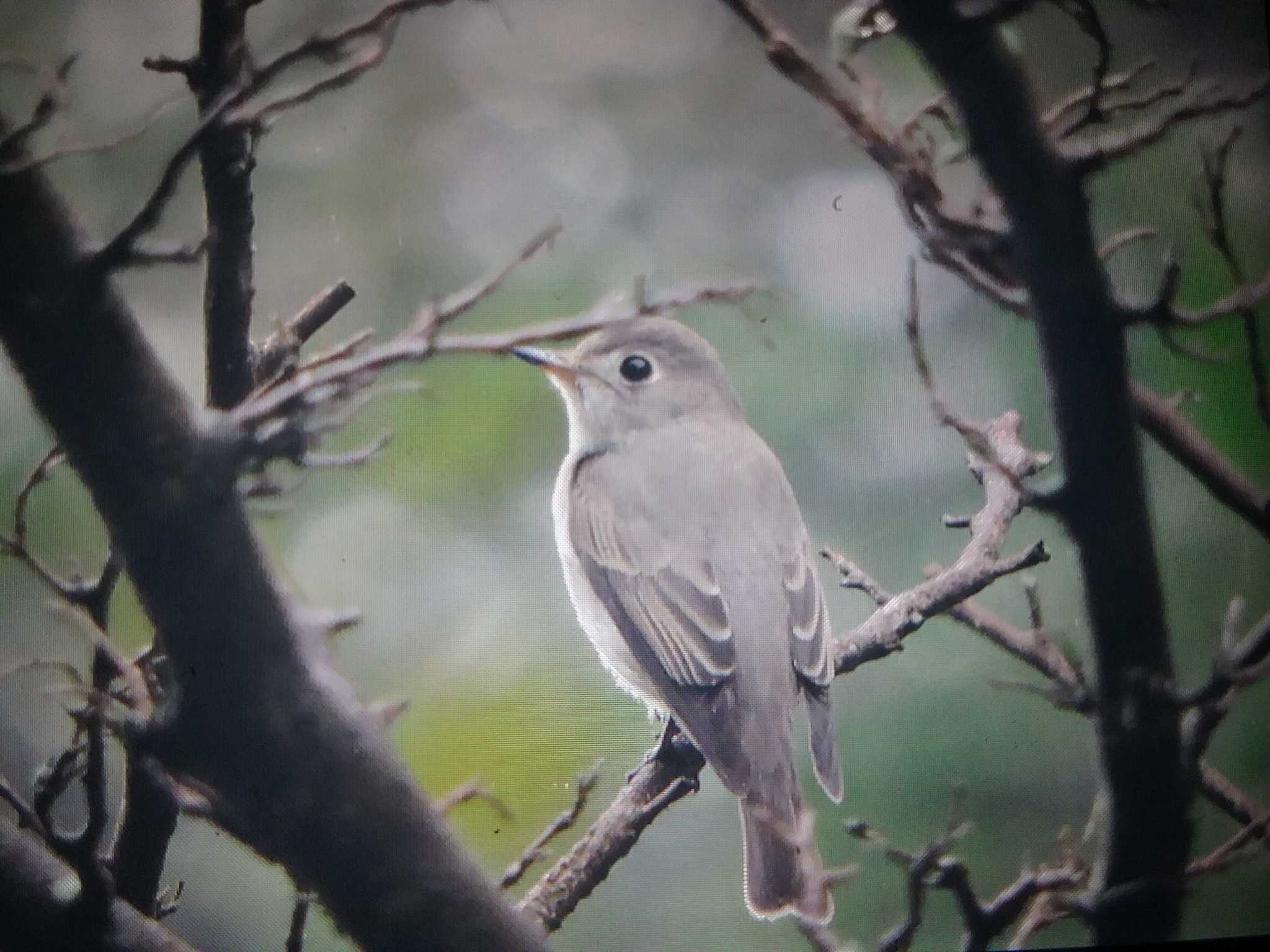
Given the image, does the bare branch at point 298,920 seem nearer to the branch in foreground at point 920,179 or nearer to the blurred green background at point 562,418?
the blurred green background at point 562,418

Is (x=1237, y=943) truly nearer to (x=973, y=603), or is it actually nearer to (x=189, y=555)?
(x=973, y=603)

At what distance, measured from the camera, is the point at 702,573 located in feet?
5.92

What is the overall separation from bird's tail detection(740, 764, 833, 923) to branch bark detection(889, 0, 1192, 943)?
1.86ft

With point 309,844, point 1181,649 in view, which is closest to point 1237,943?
point 1181,649

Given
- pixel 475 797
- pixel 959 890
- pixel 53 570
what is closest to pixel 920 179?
pixel 959 890

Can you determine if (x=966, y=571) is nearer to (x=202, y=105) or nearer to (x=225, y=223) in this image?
(x=225, y=223)

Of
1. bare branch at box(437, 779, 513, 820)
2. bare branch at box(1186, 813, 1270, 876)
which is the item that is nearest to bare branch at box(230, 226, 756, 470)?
bare branch at box(437, 779, 513, 820)

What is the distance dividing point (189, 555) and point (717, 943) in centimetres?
99

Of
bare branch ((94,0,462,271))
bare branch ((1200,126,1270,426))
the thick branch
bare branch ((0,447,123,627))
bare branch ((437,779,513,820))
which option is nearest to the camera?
bare branch ((94,0,462,271))

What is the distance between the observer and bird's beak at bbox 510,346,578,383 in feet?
6.13

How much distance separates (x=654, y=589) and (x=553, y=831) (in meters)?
0.38

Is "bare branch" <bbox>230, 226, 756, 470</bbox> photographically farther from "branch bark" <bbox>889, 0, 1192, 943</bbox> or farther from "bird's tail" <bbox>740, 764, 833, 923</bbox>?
"bird's tail" <bbox>740, 764, 833, 923</bbox>

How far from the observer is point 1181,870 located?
1.96 meters

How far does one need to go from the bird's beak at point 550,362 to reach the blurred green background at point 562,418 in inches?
1.6
